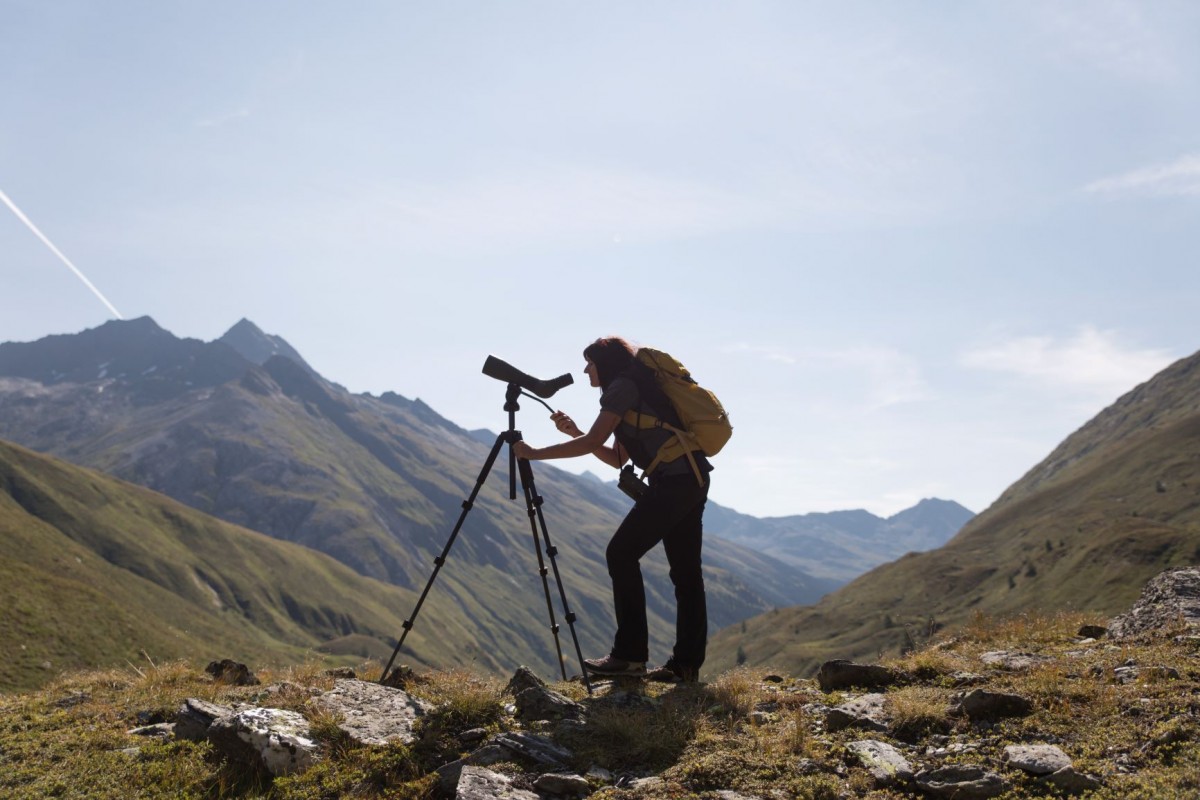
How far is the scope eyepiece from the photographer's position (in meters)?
9.17

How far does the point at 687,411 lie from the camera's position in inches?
332

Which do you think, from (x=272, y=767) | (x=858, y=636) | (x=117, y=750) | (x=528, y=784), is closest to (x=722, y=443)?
(x=528, y=784)

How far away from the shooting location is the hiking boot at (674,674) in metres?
8.80

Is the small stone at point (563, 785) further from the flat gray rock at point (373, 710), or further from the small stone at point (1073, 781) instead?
the small stone at point (1073, 781)

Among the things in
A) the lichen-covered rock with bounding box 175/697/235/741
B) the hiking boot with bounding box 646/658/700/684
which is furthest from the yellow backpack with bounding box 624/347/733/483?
the lichen-covered rock with bounding box 175/697/235/741

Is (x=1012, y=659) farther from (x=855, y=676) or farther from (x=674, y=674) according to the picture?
(x=674, y=674)

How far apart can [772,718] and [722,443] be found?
2746 millimetres

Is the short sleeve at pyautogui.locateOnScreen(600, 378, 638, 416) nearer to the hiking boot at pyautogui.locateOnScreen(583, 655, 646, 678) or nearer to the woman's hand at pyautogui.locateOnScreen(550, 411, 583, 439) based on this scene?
the woman's hand at pyautogui.locateOnScreen(550, 411, 583, 439)

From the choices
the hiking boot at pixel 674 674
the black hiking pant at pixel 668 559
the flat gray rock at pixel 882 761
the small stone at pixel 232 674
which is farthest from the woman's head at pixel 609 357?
the small stone at pixel 232 674

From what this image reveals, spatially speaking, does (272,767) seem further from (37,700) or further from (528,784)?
(37,700)

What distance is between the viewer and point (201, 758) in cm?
673

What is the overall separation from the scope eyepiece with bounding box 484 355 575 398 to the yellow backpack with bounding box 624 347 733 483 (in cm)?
113

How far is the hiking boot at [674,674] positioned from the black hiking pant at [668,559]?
0.06 metres

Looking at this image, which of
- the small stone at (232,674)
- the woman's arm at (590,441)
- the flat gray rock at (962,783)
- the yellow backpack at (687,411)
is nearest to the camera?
the flat gray rock at (962,783)
